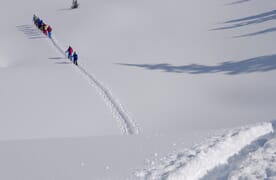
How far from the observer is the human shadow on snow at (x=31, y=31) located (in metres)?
28.1

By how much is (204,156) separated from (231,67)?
41.2 ft

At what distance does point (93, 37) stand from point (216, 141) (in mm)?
21212

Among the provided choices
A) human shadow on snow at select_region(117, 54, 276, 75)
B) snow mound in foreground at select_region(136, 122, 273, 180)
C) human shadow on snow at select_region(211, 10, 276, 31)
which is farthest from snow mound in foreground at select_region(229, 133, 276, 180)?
human shadow on snow at select_region(211, 10, 276, 31)

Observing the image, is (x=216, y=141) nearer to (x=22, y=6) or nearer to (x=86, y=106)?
(x=86, y=106)

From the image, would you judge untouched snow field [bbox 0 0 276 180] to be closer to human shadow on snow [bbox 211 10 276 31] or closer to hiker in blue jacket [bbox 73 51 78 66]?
human shadow on snow [bbox 211 10 276 31]

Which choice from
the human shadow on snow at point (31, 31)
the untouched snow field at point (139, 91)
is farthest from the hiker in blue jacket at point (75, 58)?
the human shadow on snow at point (31, 31)

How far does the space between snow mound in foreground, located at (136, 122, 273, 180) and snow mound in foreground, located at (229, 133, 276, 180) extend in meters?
0.35

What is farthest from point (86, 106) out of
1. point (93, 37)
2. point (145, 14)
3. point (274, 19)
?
point (145, 14)

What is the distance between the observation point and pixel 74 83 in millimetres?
16781

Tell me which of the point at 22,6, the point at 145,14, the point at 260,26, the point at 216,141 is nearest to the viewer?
the point at 216,141

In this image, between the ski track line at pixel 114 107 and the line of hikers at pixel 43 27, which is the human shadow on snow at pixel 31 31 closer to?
the line of hikers at pixel 43 27

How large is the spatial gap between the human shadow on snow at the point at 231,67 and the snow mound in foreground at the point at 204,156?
10378 mm

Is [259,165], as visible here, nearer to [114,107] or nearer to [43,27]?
Result: [114,107]

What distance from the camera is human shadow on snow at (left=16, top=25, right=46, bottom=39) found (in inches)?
1107
